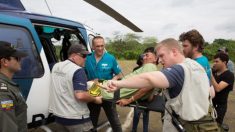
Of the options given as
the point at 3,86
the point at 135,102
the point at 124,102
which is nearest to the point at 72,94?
the point at 124,102

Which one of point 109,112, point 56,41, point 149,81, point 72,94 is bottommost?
point 109,112

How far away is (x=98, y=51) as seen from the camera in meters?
4.65

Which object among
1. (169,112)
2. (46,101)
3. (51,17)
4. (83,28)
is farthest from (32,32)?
(169,112)

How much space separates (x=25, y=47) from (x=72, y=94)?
0.93 meters

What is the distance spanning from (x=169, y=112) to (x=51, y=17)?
2567 millimetres

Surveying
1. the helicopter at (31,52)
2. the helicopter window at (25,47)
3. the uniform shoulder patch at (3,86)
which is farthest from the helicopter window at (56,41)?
the uniform shoulder patch at (3,86)

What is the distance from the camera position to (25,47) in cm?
374

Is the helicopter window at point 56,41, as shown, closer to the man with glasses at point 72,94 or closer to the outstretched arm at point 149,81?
the man with glasses at point 72,94

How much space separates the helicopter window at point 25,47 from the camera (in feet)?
11.5

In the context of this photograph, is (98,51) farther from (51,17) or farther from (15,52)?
(15,52)

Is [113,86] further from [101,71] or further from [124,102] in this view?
[101,71]

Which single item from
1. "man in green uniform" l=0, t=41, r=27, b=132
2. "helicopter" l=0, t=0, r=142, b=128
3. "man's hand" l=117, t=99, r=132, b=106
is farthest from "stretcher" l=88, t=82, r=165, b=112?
"man in green uniform" l=0, t=41, r=27, b=132

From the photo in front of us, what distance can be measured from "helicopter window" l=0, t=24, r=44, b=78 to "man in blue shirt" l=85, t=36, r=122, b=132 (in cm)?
100

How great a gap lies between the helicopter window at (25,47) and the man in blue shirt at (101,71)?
999 mm
